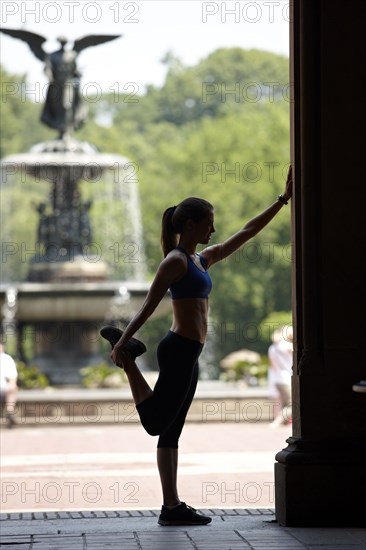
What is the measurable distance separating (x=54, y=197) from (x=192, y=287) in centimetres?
1998

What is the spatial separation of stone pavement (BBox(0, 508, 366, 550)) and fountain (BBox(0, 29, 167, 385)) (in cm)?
1670

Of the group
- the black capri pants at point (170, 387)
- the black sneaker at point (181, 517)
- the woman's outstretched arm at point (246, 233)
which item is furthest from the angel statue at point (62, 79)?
the black sneaker at point (181, 517)

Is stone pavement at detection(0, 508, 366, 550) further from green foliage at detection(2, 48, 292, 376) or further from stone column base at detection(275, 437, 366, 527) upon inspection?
green foliage at detection(2, 48, 292, 376)

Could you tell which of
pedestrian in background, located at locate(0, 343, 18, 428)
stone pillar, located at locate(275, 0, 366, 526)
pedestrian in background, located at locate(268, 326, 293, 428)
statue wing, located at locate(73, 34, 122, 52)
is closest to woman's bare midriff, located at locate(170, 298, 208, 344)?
stone pillar, located at locate(275, 0, 366, 526)

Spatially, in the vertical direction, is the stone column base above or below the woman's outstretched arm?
below

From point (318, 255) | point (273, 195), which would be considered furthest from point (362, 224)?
point (273, 195)

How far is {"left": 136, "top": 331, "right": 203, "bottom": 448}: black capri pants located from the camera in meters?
7.30

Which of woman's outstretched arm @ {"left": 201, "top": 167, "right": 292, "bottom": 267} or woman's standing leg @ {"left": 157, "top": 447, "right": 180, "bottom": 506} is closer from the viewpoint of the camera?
woman's standing leg @ {"left": 157, "top": 447, "right": 180, "bottom": 506}

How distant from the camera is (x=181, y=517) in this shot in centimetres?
737

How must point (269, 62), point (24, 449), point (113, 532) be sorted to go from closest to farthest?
1. point (113, 532)
2. point (24, 449)
3. point (269, 62)

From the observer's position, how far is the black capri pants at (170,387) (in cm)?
730

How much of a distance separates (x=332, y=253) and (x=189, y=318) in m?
0.84

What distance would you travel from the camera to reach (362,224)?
737cm

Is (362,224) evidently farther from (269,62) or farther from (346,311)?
(269,62)
